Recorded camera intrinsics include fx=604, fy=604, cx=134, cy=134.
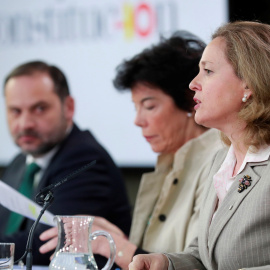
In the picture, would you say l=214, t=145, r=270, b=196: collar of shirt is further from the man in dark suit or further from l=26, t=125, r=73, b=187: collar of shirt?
l=26, t=125, r=73, b=187: collar of shirt

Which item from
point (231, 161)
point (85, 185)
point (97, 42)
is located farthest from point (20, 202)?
point (97, 42)

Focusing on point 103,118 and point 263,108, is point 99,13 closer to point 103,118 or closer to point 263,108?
point 103,118

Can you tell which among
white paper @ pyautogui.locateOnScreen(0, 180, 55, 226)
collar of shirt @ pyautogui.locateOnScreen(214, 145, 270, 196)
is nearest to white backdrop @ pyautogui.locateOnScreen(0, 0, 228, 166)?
white paper @ pyautogui.locateOnScreen(0, 180, 55, 226)

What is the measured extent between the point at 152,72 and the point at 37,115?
101cm

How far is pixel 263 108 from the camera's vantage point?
1490mm

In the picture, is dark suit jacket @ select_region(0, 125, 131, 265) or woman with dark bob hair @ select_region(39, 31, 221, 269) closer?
woman with dark bob hair @ select_region(39, 31, 221, 269)

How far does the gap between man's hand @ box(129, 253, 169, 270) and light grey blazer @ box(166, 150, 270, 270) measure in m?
0.04

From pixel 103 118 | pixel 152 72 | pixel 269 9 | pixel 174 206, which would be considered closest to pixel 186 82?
pixel 152 72

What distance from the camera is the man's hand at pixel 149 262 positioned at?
149 cm

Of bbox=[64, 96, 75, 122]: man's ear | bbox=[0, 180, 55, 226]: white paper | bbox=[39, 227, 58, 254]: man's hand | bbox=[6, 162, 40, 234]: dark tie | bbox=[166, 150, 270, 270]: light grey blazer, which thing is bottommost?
bbox=[6, 162, 40, 234]: dark tie

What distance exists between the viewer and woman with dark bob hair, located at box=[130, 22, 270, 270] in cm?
143

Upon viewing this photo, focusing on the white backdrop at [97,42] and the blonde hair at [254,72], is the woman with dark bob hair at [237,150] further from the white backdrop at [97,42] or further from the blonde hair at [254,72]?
the white backdrop at [97,42]

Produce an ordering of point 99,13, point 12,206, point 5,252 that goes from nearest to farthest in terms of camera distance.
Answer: point 5,252 < point 12,206 < point 99,13

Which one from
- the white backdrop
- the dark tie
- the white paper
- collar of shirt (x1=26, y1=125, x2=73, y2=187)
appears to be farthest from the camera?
the white backdrop
